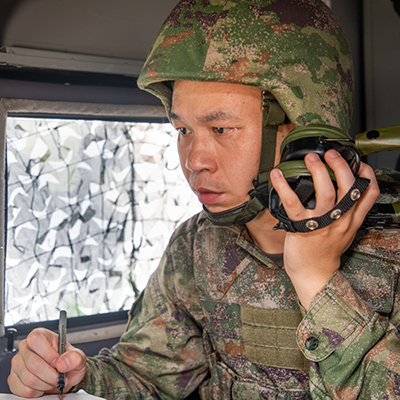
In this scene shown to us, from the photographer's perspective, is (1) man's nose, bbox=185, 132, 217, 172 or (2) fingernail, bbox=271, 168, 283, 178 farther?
(1) man's nose, bbox=185, 132, 217, 172

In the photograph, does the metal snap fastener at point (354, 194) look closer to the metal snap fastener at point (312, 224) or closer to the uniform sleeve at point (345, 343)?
the metal snap fastener at point (312, 224)

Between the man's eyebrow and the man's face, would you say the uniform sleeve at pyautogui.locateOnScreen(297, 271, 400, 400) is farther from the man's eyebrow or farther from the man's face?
the man's eyebrow

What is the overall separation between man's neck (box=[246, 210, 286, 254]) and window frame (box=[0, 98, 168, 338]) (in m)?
0.63

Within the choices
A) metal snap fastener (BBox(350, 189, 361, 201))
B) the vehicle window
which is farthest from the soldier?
the vehicle window

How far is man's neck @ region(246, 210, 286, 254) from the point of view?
66.6 inches

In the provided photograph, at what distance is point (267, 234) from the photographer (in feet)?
5.67

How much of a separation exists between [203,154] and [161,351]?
66cm

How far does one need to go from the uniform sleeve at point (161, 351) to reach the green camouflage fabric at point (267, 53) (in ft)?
2.19

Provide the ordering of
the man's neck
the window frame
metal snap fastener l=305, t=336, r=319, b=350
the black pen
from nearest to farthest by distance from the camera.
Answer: metal snap fastener l=305, t=336, r=319, b=350
the black pen
the man's neck
the window frame

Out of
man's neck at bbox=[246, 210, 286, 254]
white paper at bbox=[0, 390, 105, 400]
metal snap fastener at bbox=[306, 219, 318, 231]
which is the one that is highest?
metal snap fastener at bbox=[306, 219, 318, 231]

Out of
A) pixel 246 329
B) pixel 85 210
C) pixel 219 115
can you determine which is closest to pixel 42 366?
pixel 246 329

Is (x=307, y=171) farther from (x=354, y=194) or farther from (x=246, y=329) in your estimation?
(x=246, y=329)

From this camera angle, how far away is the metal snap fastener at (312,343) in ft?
4.19

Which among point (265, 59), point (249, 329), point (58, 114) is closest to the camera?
point (265, 59)
